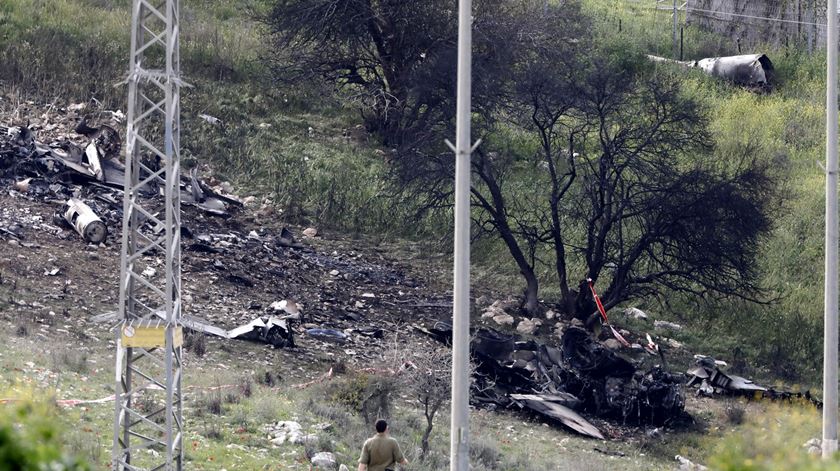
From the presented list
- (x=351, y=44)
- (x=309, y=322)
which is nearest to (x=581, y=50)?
(x=351, y=44)

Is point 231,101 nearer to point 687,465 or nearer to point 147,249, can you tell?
point 687,465

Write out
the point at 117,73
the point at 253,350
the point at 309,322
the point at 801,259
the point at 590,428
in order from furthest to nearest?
the point at 117,73
the point at 801,259
the point at 309,322
the point at 253,350
the point at 590,428

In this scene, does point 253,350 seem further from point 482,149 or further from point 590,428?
point 482,149

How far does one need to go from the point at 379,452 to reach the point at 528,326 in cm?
1293

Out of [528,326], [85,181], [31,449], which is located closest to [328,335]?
[528,326]

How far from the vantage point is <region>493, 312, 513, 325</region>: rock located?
23.9m

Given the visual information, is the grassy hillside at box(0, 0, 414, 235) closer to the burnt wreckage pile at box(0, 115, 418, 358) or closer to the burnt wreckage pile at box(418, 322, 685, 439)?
the burnt wreckage pile at box(0, 115, 418, 358)

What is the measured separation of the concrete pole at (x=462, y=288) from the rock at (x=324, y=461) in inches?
153

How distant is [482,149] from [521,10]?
963 cm

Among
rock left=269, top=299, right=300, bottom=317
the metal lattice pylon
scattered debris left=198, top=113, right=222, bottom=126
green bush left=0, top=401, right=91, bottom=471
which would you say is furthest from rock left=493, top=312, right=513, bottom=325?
green bush left=0, top=401, right=91, bottom=471

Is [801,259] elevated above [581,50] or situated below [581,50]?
below

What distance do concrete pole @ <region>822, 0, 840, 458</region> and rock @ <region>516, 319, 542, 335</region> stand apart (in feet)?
36.1

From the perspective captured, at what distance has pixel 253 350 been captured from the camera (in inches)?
769

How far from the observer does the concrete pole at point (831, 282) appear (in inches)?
484
